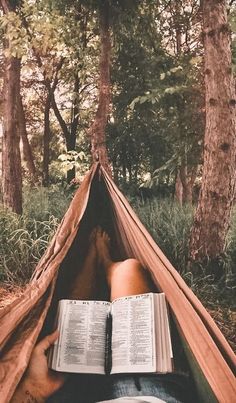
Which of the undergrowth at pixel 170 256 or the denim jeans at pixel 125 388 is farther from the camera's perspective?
the undergrowth at pixel 170 256

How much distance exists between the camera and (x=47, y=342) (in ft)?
5.28

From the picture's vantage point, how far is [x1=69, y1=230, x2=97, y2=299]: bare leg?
2.23 metres

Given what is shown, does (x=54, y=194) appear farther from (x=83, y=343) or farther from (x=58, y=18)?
(x=83, y=343)

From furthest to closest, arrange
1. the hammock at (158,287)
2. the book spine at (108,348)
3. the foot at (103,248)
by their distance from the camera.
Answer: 1. the foot at (103,248)
2. the book spine at (108,348)
3. the hammock at (158,287)

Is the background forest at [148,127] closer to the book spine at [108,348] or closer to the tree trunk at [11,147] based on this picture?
the tree trunk at [11,147]

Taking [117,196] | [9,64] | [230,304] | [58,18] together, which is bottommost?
[230,304]

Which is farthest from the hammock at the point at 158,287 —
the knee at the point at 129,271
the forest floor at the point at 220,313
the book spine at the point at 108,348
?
the forest floor at the point at 220,313

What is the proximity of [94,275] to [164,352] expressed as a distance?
89cm

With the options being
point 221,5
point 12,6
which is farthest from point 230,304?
point 12,6

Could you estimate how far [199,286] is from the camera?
3.41 m

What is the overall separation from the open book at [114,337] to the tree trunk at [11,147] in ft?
10.8

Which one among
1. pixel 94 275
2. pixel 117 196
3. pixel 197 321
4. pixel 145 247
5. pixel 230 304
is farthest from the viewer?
pixel 230 304

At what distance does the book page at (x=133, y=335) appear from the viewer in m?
1.57

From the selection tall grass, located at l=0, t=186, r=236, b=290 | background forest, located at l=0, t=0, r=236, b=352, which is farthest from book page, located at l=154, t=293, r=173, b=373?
tall grass, located at l=0, t=186, r=236, b=290
